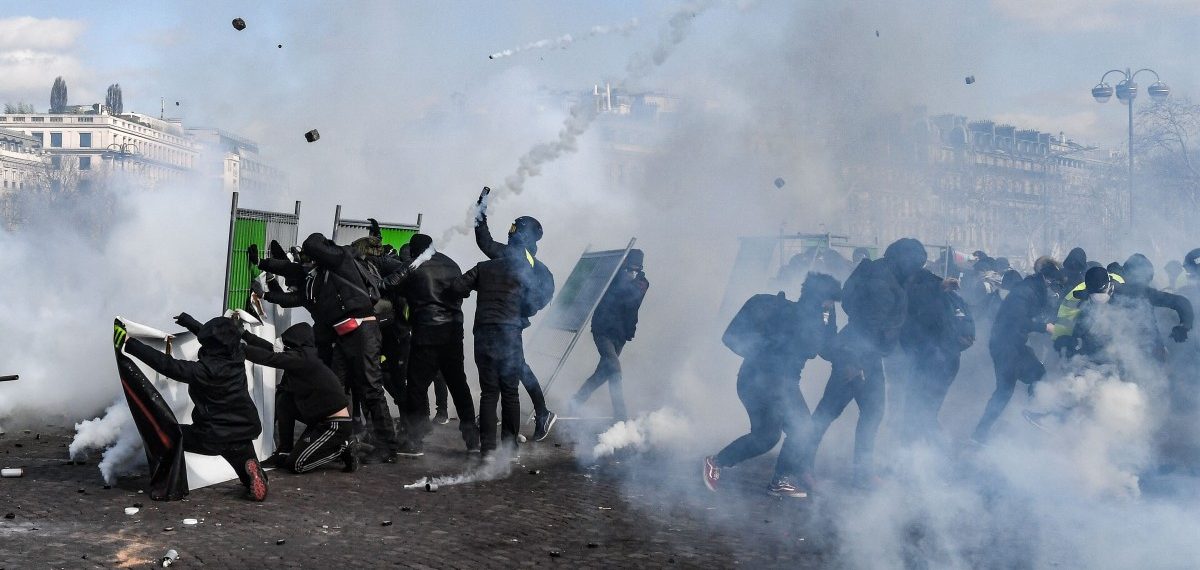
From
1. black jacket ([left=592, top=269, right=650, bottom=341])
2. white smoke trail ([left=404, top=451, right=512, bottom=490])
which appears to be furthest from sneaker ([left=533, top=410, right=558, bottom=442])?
Result: black jacket ([left=592, top=269, right=650, bottom=341])

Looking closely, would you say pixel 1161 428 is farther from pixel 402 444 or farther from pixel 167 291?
pixel 167 291

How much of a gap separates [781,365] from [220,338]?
11.2 ft

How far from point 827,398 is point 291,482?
3.50 m

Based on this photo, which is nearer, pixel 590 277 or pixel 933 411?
pixel 933 411

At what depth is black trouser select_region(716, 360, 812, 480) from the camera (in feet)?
A: 25.8

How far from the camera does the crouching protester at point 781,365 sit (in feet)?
25.6

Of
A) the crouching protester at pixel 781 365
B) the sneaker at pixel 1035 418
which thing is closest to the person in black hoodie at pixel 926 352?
the sneaker at pixel 1035 418

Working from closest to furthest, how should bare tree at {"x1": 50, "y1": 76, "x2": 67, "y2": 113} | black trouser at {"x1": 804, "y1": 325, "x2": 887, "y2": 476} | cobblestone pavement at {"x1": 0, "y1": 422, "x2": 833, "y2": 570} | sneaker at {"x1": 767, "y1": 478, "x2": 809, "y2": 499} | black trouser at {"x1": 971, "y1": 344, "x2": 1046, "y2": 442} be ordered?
cobblestone pavement at {"x1": 0, "y1": 422, "x2": 833, "y2": 570} → sneaker at {"x1": 767, "y1": 478, "x2": 809, "y2": 499} → black trouser at {"x1": 804, "y1": 325, "x2": 887, "y2": 476} → black trouser at {"x1": 971, "y1": 344, "x2": 1046, "y2": 442} → bare tree at {"x1": 50, "y1": 76, "x2": 67, "y2": 113}

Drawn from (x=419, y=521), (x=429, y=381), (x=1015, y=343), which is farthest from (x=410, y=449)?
(x=1015, y=343)

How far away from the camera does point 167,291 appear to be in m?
15.2

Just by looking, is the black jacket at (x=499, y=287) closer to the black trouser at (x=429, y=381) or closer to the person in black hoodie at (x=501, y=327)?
the person in black hoodie at (x=501, y=327)

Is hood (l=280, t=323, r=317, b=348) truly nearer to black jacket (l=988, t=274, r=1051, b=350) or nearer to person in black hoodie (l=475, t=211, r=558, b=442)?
person in black hoodie (l=475, t=211, r=558, b=442)

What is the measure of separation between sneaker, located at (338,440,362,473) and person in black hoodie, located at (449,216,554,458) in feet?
2.82

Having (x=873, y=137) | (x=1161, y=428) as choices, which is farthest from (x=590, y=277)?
(x=873, y=137)
